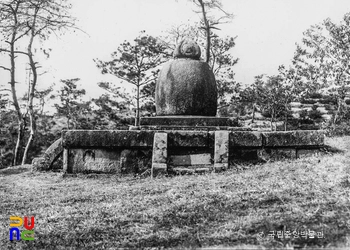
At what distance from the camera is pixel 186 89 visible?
22.2 ft

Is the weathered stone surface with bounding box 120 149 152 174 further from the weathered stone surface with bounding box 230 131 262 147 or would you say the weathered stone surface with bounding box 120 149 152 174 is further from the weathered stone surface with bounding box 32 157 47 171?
the weathered stone surface with bounding box 32 157 47 171

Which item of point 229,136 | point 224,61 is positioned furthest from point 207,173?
point 224,61

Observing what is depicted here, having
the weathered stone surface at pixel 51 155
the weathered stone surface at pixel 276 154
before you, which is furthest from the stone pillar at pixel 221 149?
the weathered stone surface at pixel 51 155

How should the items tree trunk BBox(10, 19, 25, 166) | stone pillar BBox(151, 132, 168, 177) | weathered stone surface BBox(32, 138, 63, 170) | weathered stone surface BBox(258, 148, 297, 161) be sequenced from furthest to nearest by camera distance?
tree trunk BBox(10, 19, 25, 166) → weathered stone surface BBox(32, 138, 63, 170) → weathered stone surface BBox(258, 148, 297, 161) → stone pillar BBox(151, 132, 168, 177)

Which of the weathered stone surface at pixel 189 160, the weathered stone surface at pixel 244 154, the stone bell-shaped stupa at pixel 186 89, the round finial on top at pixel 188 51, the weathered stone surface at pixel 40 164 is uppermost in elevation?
the round finial on top at pixel 188 51

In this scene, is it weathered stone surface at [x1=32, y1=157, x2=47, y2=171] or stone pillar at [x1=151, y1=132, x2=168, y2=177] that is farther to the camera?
weathered stone surface at [x1=32, y1=157, x2=47, y2=171]

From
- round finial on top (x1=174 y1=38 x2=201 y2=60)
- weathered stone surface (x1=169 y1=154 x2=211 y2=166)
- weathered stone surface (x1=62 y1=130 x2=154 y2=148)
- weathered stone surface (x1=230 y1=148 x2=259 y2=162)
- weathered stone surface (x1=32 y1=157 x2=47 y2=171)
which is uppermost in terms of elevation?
round finial on top (x1=174 y1=38 x2=201 y2=60)

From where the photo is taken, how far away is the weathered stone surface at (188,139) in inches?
223

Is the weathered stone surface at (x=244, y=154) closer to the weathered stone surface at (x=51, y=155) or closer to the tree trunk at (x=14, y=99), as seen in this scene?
the weathered stone surface at (x=51, y=155)

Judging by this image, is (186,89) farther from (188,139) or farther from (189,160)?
(189,160)

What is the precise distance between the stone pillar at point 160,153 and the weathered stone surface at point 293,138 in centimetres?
160

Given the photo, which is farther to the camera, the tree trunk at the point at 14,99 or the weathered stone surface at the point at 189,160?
the tree trunk at the point at 14,99

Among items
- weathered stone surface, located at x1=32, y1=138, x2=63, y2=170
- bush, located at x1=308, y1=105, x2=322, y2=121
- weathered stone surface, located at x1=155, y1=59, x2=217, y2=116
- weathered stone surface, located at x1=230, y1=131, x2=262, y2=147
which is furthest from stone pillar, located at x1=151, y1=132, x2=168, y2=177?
bush, located at x1=308, y1=105, x2=322, y2=121

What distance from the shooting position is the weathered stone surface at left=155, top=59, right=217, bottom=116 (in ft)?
22.2
